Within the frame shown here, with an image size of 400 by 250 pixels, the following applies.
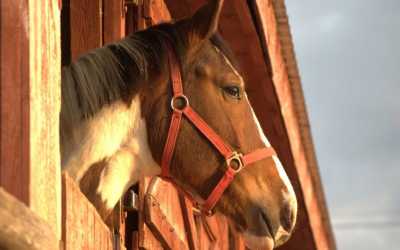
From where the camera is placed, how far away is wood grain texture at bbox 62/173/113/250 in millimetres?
2182

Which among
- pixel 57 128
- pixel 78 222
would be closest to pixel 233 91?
pixel 78 222

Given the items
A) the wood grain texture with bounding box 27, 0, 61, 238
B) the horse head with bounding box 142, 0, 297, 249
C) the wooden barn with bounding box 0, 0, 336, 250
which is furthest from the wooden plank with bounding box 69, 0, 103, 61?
the wood grain texture with bounding box 27, 0, 61, 238

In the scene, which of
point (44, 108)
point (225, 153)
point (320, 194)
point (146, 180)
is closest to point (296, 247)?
point (320, 194)

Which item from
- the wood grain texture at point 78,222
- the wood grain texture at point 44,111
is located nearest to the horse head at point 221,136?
the wood grain texture at point 78,222

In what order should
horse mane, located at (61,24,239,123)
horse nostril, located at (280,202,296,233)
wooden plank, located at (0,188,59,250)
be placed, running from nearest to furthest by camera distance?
wooden plank, located at (0,188,59,250)
horse mane, located at (61,24,239,123)
horse nostril, located at (280,202,296,233)

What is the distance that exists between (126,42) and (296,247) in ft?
17.2

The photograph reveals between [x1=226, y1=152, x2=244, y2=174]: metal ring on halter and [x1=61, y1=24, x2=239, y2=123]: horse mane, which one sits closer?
[x1=61, y1=24, x2=239, y2=123]: horse mane

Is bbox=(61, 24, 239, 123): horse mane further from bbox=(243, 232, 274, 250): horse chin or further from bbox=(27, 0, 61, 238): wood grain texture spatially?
bbox=(27, 0, 61, 238): wood grain texture

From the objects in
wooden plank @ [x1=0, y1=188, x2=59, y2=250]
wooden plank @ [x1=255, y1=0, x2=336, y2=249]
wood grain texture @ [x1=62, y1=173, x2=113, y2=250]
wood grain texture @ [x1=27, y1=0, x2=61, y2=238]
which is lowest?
wooden plank @ [x1=255, y1=0, x2=336, y2=249]

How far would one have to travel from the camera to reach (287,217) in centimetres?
470

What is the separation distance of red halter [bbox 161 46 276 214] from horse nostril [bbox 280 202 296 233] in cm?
22

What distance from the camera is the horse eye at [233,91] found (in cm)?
468

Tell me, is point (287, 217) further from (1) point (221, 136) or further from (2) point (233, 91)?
(2) point (233, 91)

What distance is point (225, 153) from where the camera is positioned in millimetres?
4633
